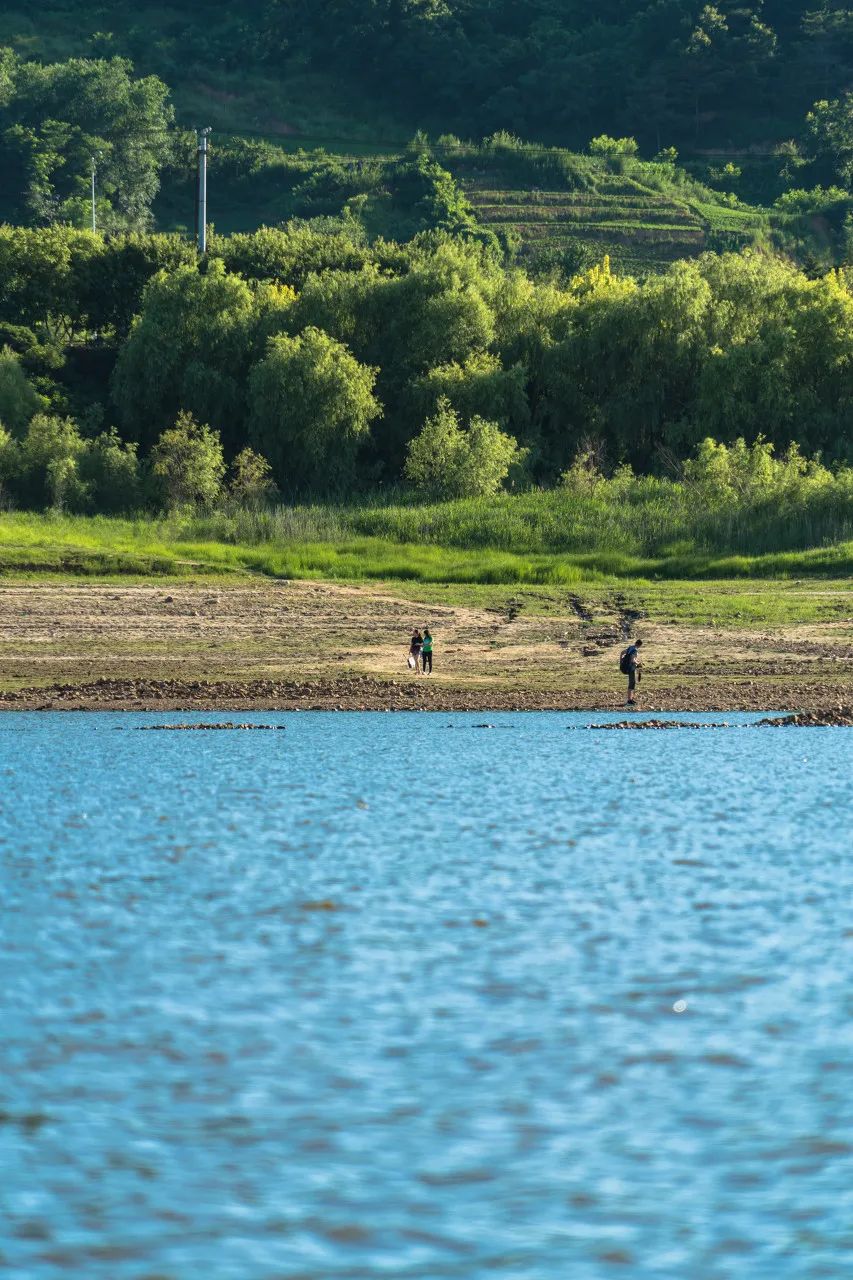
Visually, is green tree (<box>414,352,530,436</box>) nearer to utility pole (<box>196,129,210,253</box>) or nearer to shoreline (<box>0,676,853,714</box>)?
utility pole (<box>196,129,210,253</box>)

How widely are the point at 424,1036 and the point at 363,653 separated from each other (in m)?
26.7

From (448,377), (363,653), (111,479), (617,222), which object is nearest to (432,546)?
(111,479)

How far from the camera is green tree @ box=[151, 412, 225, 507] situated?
66688mm

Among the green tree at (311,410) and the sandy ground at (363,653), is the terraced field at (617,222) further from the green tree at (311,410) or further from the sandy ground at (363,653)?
the sandy ground at (363,653)

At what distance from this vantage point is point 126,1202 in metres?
9.16

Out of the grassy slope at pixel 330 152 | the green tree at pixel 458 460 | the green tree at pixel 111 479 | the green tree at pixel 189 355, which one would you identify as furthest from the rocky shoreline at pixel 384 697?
the grassy slope at pixel 330 152

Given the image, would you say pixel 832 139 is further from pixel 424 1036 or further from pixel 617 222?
pixel 424 1036

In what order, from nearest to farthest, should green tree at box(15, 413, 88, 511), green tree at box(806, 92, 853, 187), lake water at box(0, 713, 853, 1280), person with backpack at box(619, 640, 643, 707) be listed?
1. lake water at box(0, 713, 853, 1280)
2. person with backpack at box(619, 640, 643, 707)
3. green tree at box(15, 413, 88, 511)
4. green tree at box(806, 92, 853, 187)

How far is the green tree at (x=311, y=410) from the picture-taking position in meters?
70.4

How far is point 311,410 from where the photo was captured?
7081 centimetres

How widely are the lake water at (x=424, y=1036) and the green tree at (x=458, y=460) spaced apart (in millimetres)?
42608

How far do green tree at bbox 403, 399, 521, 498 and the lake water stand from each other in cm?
4261

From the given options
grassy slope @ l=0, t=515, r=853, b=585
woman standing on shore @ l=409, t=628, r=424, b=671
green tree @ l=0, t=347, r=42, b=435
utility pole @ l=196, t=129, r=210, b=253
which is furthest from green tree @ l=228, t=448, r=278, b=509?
woman standing on shore @ l=409, t=628, r=424, b=671

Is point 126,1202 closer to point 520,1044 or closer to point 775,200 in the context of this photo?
point 520,1044
